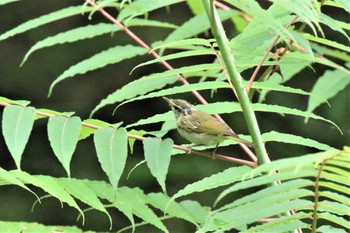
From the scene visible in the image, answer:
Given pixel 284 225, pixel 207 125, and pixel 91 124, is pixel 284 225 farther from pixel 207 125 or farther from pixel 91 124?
pixel 207 125

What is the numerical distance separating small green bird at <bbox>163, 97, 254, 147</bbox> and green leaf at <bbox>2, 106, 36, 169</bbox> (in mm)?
515

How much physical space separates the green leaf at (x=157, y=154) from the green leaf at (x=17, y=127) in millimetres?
313

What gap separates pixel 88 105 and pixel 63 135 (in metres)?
6.05

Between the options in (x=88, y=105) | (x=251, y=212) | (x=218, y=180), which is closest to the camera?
(x=251, y=212)

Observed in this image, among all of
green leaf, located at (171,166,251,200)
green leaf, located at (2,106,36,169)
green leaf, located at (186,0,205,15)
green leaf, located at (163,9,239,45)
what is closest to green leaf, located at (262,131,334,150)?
green leaf, located at (171,166,251,200)

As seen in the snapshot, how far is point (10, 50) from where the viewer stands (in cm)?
892

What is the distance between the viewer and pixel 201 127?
2.73 m

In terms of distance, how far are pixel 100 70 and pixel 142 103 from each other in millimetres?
900

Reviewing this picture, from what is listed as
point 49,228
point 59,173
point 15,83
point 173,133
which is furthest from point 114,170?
point 15,83

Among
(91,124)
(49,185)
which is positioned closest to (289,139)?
(91,124)

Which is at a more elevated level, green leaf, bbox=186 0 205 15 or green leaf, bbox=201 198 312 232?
green leaf, bbox=186 0 205 15

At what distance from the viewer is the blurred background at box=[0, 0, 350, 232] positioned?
7.04 m

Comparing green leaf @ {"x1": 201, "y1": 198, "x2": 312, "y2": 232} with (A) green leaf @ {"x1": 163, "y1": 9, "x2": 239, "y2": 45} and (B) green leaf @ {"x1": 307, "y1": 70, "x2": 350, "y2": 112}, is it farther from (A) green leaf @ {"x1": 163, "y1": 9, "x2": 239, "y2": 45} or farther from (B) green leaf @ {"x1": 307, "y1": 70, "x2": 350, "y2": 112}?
(B) green leaf @ {"x1": 307, "y1": 70, "x2": 350, "y2": 112}

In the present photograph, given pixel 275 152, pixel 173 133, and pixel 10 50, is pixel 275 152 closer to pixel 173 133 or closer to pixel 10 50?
pixel 173 133
